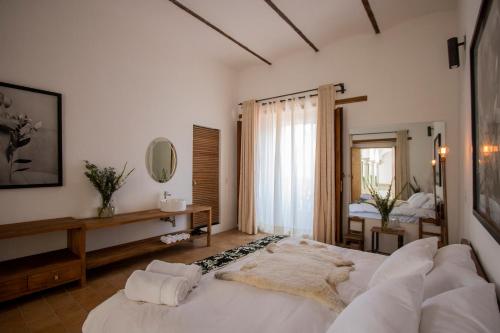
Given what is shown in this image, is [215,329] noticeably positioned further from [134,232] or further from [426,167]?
[426,167]

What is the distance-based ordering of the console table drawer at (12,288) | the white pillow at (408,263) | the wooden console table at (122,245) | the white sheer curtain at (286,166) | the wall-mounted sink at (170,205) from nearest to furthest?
1. the white pillow at (408,263)
2. the console table drawer at (12,288)
3. the wooden console table at (122,245)
4. the wall-mounted sink at (170,205)
5. the white sheer curtain at (286,166)

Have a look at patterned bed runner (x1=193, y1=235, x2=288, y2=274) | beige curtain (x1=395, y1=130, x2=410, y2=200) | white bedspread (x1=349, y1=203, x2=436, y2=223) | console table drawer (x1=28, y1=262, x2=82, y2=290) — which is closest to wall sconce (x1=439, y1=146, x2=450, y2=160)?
beige curtain (x1=395, y1=130, x2=410, y2=200)

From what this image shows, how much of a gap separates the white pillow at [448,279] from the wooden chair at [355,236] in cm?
226

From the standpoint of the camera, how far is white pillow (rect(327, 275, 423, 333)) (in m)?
0.73

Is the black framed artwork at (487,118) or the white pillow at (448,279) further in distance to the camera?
the white pillow at (448,279)

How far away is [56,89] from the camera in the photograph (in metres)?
2.60

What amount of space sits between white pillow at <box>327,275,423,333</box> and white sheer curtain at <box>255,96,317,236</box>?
2.97 meters

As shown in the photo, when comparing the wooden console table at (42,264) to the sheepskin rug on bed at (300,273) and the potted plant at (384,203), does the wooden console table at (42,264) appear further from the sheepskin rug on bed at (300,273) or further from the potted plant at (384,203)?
the potted plant at (384,203)

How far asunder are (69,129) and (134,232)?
1.51m

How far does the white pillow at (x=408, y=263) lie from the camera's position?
3.96ft

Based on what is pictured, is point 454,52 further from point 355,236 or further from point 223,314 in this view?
point 223,314

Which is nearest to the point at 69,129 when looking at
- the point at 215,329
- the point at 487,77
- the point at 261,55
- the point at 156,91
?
the point at 156,91

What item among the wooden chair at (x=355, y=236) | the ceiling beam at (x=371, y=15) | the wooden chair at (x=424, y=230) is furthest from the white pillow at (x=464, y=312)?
the ceiling beam at (x=371, y=15)

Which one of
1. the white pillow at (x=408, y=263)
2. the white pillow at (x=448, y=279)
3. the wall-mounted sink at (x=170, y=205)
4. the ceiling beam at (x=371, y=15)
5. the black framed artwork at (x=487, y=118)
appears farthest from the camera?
the wall-mounted sink at (x=170, y=205)
